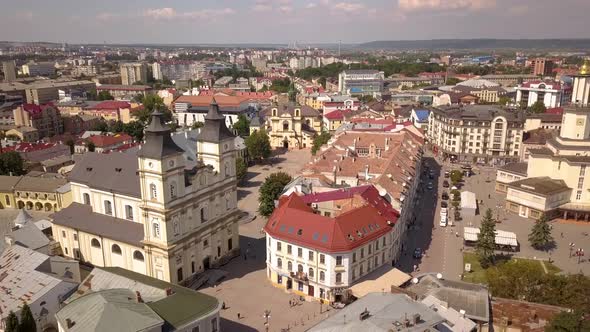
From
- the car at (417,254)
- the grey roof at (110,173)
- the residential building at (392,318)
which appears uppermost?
the grey roof at (110,173)

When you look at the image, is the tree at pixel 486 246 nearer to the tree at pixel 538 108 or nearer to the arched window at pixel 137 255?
the arched window at pixel 137 255

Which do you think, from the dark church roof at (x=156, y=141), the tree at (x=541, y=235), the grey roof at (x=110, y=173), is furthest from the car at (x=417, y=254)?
the grey roof at (x=110, y=173)

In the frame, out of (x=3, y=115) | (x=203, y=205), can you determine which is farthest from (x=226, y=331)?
(x=3, y=115)

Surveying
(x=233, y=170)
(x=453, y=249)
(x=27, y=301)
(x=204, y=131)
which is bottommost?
(x=453, y=249)

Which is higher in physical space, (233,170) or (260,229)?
(233,170)

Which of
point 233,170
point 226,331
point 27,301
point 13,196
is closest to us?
point 27,301

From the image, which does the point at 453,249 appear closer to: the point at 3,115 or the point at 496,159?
the point at 496,159

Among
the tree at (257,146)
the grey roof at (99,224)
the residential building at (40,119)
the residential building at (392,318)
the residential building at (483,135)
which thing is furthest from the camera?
the residential building at (40,119)
